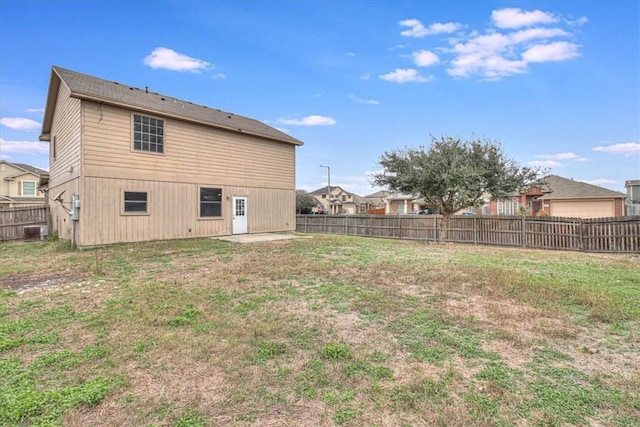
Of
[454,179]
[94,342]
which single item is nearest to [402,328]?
[94,342]

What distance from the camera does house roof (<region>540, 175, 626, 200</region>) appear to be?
2245 centimetres

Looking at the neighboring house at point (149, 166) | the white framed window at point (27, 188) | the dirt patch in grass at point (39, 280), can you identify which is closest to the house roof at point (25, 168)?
the white framed window at point (27, 188)

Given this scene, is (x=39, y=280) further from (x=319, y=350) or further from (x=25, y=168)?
(x=25, y=168)

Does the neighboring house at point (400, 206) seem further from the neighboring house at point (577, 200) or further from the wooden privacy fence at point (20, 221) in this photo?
the wooden privacy fence at point (20, 221)

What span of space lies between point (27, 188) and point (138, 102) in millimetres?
25735

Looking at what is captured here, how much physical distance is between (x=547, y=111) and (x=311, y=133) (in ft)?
53.2

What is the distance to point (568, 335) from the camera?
340 cm

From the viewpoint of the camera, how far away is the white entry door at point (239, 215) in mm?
14023

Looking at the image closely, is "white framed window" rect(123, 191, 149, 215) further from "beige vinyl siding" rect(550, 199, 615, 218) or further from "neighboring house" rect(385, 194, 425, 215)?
"neighboring house" rect(385, 194, 425, 215)

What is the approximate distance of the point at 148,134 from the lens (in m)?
11.6

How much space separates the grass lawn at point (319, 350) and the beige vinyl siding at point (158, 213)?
4.47 m

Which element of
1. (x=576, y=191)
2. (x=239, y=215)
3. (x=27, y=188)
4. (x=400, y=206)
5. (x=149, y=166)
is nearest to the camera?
(x=149, y=166)

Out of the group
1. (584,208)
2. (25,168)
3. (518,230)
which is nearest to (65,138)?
(518,230)

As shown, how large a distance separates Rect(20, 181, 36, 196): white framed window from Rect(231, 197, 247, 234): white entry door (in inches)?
1030
